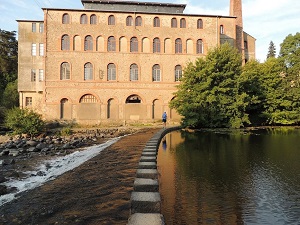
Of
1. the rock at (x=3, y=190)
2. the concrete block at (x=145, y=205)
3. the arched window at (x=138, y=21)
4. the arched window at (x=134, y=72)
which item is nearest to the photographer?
the concrete block at (x=145, y=205)

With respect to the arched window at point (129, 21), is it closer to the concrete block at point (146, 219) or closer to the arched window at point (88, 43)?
the arched window at point (88, 43)

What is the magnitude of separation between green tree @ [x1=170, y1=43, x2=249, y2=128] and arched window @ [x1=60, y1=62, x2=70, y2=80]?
544 inches

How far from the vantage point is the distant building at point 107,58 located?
30.6 metres

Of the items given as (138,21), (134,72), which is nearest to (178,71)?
(134,72)

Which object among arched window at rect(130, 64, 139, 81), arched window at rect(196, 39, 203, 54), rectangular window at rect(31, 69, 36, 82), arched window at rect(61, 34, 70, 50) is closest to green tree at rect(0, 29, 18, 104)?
rectangular window at rect(31, 69, 36, 82)

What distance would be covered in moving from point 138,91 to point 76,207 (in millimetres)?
26820

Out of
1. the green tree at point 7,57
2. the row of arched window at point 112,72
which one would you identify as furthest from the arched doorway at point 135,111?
the green tree at point 7,57

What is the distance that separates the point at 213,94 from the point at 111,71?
13459 millimetres

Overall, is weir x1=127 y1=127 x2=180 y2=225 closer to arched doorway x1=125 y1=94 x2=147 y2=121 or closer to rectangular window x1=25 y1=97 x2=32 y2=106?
arched doorway x1=125 y1=94 x2=147 y2=121

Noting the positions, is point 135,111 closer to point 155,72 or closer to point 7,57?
point 155,72

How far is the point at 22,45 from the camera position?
104 feet

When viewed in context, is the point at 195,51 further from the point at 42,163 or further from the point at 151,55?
the point at 42,163

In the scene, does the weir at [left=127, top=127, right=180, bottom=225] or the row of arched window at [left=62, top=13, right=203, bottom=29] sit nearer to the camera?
the weir at [left=127, top=127, right=180, bottom=225]

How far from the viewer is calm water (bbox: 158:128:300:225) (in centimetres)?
459
